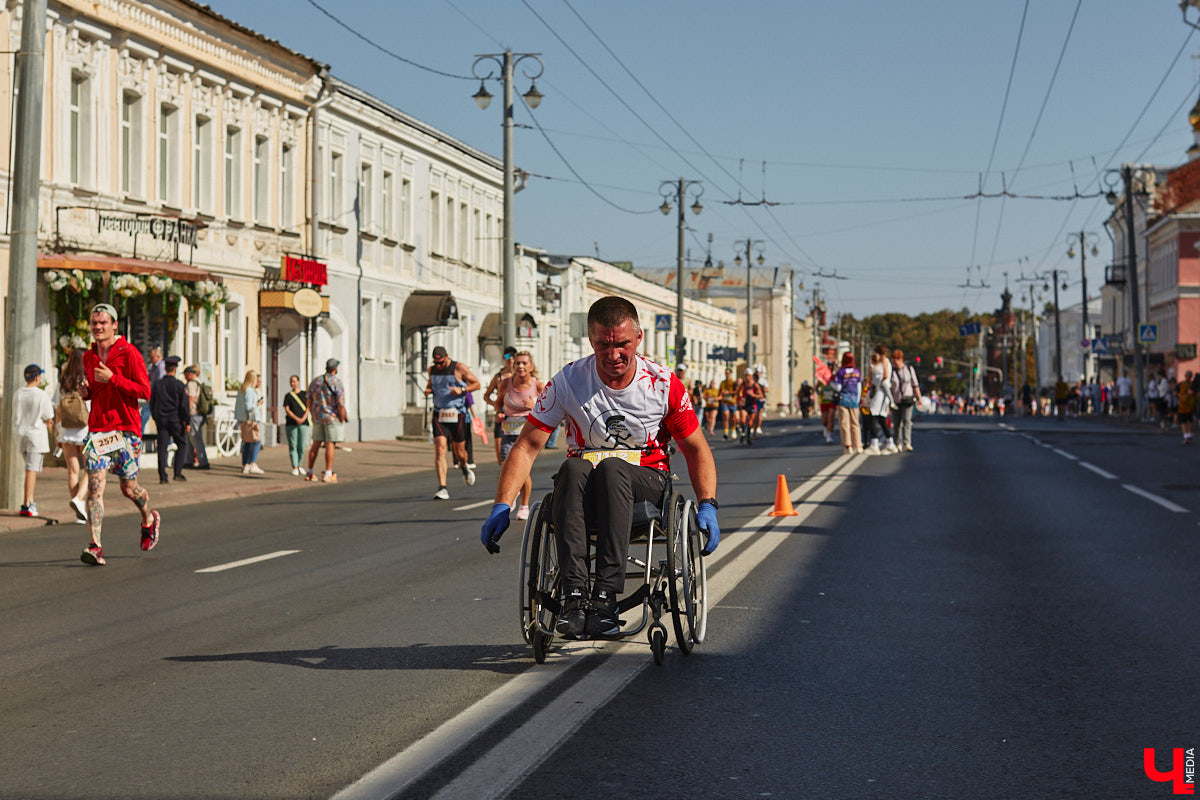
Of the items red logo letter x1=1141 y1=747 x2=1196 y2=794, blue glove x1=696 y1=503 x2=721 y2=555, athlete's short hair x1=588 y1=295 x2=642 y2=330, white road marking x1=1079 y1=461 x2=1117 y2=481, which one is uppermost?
athlete's short hair x1=588 y1=295 x2=642 y2=330

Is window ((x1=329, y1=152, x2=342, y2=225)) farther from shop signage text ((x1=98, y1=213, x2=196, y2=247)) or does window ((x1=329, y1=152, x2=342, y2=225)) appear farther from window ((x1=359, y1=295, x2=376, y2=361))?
shop signage text ((x1=98, y1=213, x2=196, y2=247))

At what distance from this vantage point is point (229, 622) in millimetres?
8812

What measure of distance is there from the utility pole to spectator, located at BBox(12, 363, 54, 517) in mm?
98

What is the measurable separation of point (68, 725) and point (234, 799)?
1.51m

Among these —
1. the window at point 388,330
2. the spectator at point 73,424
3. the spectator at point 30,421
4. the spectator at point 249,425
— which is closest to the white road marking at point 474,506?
the spectator at point 73,424

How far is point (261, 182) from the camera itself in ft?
112

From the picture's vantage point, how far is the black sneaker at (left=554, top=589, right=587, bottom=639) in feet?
21.7

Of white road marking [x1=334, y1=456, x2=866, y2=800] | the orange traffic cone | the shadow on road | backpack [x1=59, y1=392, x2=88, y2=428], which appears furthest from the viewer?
backpack [x1=59, y1=392, x2=88, y2=428]

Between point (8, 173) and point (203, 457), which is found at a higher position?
point (8, 173)

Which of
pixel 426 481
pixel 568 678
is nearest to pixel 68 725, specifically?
pixel 568 678

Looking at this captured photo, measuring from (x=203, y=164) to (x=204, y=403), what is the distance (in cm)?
748

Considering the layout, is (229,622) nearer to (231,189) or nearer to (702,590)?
(702,590)

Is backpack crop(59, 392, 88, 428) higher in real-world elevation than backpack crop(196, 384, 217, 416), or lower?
lower

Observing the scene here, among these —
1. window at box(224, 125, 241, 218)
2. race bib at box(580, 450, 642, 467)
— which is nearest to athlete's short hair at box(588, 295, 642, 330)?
race bib at box(580, 450, 642, 467)
